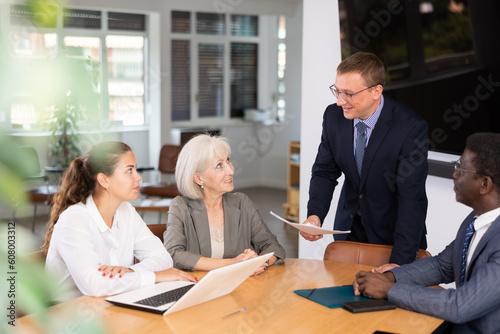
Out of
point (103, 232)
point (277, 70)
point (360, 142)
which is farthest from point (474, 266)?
point (277, 70)

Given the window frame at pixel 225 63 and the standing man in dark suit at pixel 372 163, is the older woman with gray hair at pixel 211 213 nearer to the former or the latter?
the standing man in dark suit at pixel 372 163

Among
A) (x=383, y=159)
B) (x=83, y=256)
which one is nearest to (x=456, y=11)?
(x=383, y=159)

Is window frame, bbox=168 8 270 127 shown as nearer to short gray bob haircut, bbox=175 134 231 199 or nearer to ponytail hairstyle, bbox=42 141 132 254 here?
short gray bob haircut, bbox=175 134 231 199

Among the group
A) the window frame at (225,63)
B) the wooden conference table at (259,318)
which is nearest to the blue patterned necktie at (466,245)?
the wooden conference table at (259,318)

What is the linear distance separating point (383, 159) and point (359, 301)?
0.99 meters

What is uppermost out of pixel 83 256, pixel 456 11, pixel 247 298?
pixel 456 11

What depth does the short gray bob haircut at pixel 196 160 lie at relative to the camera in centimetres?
286

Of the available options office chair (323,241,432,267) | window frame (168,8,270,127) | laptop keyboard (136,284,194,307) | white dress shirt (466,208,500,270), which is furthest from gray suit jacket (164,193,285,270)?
window frame (168,8,270,127)

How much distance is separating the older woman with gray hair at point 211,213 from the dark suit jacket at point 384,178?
437mm

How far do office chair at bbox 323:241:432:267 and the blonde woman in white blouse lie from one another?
2.81 ft

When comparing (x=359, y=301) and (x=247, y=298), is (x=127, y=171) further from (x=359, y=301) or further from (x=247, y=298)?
(x=359, y=301)

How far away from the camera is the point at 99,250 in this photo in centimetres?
243

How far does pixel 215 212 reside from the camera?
289 centimetres

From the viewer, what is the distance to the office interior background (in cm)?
355
